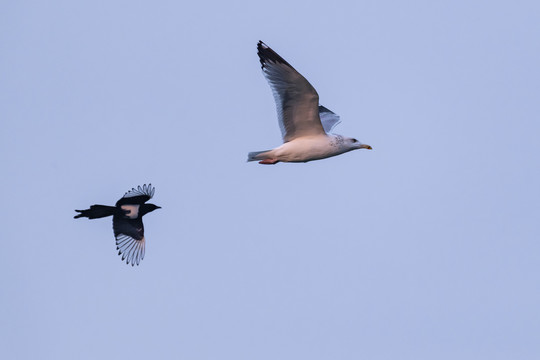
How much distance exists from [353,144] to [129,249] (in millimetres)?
5747

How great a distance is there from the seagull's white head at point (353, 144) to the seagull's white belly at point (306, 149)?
279 millimetres

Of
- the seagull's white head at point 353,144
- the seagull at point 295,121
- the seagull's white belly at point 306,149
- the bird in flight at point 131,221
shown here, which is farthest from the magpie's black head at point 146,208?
the seagull's white head at point 353,144

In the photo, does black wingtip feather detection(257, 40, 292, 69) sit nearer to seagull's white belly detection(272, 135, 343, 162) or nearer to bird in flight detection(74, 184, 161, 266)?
seagull's white belly detection(272, 135, 343, 162)

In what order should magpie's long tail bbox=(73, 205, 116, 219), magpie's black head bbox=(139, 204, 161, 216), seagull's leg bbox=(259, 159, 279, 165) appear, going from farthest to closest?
magpie's black head bbox=(139, 204, 161, 216)
magpie's long tail bbox=(73, 205, 116, 219)
seagull's leg bbox=(259, 159, 279, 165)

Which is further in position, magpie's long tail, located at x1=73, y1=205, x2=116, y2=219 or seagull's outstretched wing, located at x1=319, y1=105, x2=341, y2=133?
seagull's outstretched wing, located at x1=319, y1=105, x2=341, y2=133

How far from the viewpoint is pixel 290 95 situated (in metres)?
20.4

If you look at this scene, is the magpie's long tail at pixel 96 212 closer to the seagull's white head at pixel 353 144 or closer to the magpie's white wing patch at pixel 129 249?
the magpie's white wing patch at pixel 129 249

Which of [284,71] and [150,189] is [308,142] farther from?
[150,189]

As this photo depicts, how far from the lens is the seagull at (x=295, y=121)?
66.2 ft

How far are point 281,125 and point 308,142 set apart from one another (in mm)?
579

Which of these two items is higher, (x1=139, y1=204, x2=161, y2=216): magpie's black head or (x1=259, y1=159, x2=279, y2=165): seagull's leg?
(x1=259, y1=159, x2=279, y2=165): seagull's leg

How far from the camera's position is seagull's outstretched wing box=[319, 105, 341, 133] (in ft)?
76.0

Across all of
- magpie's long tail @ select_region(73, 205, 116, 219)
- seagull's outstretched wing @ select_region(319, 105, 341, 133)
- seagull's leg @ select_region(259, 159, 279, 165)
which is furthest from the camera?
seagull's outstretched wing @ select_region(319, 105, 341, 133)

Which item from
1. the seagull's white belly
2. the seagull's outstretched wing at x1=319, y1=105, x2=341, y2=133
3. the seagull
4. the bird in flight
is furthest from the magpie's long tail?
the seagull's outstretched wing at x1=319, y1=105, x2=341, y2=133
